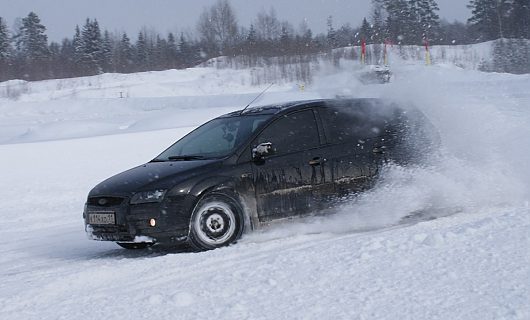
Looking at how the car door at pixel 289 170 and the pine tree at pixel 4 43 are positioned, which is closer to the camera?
the car door at pixel 289 170

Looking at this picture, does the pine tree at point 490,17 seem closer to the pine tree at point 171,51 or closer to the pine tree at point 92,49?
the pine tree at point 171,51

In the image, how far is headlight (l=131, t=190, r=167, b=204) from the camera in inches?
241

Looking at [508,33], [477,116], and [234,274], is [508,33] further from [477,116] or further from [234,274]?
Result: [234,274]

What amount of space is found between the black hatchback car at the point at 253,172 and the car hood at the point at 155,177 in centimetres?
1

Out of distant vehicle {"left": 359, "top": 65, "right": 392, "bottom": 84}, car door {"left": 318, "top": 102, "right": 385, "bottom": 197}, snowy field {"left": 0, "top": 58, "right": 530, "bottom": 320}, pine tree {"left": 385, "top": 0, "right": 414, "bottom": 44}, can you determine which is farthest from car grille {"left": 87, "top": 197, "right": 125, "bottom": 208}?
pine tree {"left": 385, "top": 0, "right": 414, "bottom": 44}

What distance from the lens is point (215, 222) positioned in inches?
249

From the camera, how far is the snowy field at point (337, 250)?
13.0 feet

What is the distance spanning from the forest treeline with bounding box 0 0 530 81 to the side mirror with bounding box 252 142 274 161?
6.61 metres

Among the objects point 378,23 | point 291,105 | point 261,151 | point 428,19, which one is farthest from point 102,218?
point 428,19

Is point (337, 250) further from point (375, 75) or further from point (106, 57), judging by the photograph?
point (106, 57)

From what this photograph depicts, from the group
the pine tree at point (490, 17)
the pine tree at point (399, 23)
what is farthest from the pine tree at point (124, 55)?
the pine tree at point (399, 23)

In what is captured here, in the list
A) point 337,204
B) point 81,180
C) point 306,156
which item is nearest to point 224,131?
point 306,156

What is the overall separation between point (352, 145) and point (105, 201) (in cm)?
287

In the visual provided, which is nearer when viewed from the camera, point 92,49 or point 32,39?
point 92,49
